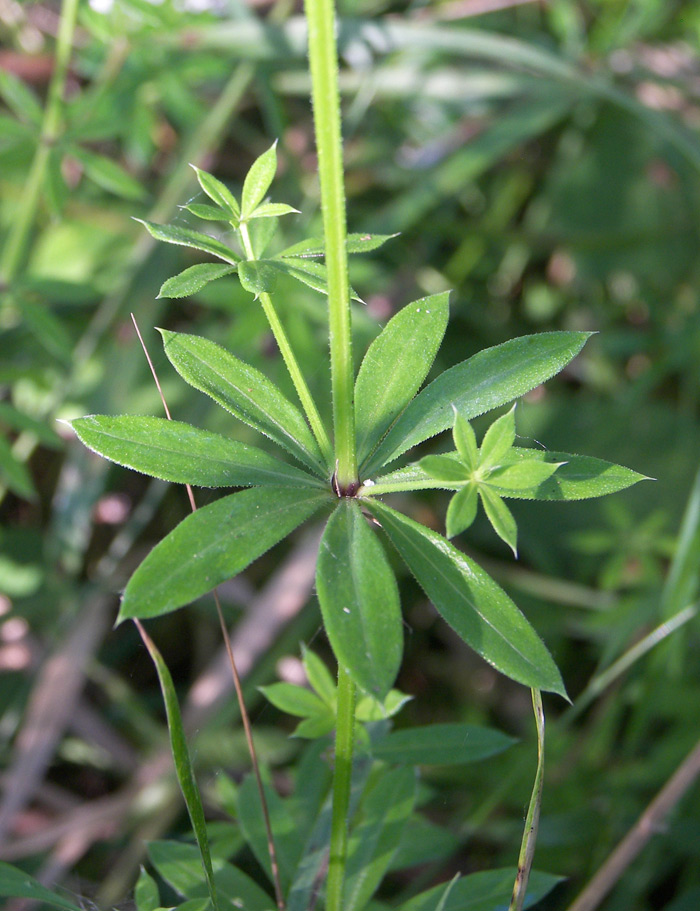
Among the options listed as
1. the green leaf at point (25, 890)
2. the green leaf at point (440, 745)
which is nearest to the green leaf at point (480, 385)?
the green leaf at point (440, 745)

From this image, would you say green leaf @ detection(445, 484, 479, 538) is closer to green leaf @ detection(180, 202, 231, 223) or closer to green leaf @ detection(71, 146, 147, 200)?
green leaf @ detection(180, 202, 231, 223)

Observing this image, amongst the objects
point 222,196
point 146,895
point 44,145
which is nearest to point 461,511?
point 222,196

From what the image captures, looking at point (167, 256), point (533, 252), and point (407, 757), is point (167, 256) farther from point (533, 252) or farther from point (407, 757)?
point (407, 757)

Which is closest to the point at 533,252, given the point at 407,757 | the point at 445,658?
the point at 445,658

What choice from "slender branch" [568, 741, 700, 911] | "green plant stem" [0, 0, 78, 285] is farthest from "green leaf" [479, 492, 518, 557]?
"green plant stem" [0, 0, 78, 285]

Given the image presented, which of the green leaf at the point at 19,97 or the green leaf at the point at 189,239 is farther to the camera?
the green leaf at the point at 19,97

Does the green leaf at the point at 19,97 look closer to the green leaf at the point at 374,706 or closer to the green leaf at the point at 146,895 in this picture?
the green leaf at the point at 374,706

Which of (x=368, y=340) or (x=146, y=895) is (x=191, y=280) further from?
(x=368, y=340)
